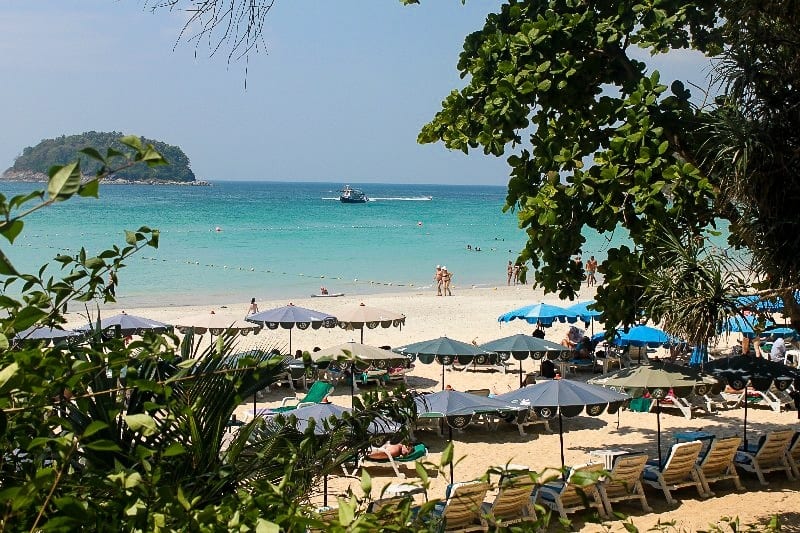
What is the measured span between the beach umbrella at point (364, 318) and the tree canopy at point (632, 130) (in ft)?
31.5

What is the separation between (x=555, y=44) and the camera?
27.4 ft

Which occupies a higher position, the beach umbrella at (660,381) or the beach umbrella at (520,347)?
the beach umbrella at (660,381)

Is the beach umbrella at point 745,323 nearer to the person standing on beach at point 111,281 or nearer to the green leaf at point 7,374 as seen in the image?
the person standing on beach at point 111,281

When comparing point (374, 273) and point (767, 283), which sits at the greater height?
point (767, 283)

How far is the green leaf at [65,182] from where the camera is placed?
4.92 ft

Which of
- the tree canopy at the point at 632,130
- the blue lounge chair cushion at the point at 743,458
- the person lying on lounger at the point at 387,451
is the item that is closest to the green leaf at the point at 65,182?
the tree canopy at the point at 632,130

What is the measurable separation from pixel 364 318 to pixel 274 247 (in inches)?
1837

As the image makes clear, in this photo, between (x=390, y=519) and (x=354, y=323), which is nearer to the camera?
(x=390, y=519)

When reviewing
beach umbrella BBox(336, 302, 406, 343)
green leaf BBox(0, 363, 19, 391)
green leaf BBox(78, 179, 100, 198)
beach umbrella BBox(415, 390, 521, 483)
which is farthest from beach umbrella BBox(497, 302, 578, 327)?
green leaf BBox(78, 179, 100, 198)

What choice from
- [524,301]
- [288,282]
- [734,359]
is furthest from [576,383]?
[288,282]

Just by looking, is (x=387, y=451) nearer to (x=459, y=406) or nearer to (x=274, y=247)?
(x=459, y=406)

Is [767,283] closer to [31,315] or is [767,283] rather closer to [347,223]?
[31,315]

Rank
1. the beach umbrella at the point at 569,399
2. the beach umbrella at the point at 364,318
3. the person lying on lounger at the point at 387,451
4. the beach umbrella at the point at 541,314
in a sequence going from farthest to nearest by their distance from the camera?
the beach umbrella at the point at 541,314 → the beach umbrella at the point at 364,318 → the person lying on lounger at the point at 387,451 → the beach umbrella at the point at 569,399

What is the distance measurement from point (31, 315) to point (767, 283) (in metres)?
7.19
